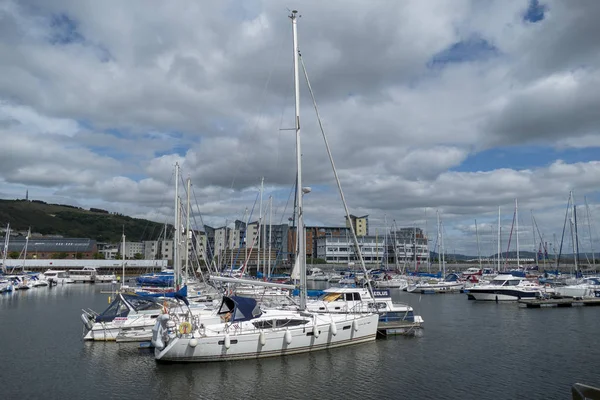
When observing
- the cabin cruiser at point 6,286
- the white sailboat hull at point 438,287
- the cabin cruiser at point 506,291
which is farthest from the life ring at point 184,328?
the cabin cruiser at point 6,286

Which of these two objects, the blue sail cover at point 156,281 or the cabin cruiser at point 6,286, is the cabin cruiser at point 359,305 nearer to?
the blue sail cover at point 156,281

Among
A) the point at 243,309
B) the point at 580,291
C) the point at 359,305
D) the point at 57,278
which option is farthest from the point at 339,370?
the point at 57,278

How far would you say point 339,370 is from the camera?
26719mm

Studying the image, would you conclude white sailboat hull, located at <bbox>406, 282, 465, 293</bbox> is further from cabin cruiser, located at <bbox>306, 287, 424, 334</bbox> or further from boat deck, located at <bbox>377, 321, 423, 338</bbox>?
boat deck, located at <bbox>377, 321, 423, 338</bbox>

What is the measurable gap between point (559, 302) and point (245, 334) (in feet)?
162

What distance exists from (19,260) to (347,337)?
132 meters

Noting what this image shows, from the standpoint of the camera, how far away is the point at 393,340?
3572 centimetres

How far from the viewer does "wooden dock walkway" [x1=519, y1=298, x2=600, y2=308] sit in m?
59.3

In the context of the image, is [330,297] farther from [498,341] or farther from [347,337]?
[498,341]

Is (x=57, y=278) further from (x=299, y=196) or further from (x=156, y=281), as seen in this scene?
(x=299, y=196)

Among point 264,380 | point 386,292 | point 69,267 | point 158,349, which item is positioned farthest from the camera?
point 69,267

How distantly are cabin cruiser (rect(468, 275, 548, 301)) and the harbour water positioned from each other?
25.4 meters

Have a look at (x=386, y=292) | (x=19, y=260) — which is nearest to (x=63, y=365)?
(x=386, y=292)

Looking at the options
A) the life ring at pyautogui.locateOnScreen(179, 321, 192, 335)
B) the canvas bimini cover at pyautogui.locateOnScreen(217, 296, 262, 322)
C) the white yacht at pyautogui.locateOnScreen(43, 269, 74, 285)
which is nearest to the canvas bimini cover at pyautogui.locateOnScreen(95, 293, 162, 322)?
the canvas bimini cover at pyautogui.locateOnScreen(217, 296, 262, 322)
